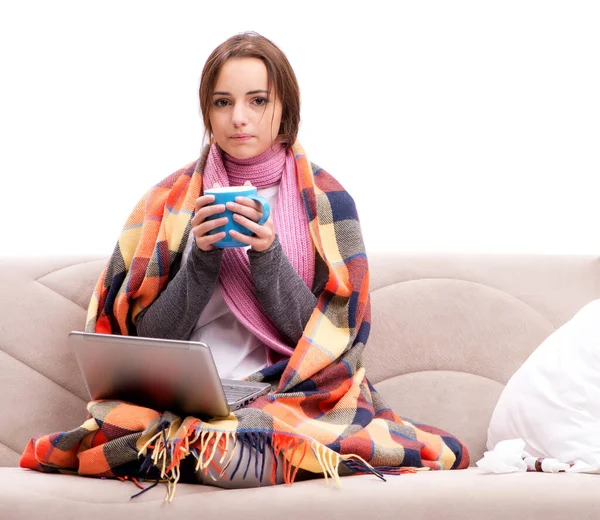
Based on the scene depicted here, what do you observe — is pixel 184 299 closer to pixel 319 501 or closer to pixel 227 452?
pixel 227 452

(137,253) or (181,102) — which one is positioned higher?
(181,102)

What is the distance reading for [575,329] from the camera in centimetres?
191

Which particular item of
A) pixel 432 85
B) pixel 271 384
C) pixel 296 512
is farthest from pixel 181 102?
pixel 296 512

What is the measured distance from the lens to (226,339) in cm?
191

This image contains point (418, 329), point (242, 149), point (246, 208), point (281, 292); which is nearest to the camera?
point (246, 208)

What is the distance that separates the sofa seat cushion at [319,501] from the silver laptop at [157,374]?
155mm

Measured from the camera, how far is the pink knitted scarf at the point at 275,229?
1.88 meters

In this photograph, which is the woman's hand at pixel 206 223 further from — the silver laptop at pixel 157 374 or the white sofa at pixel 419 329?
the white sofa at pixel 419 329

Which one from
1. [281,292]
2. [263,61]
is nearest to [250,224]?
[281,292]

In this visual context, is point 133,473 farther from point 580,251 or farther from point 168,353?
point 580,251

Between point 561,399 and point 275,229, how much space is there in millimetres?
682

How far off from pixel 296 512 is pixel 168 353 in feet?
1.11

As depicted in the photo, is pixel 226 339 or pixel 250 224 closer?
pixel 250 224

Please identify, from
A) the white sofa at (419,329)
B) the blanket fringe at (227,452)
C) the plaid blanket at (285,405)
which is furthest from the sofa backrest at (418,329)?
the blanket fringe at (227,452)
